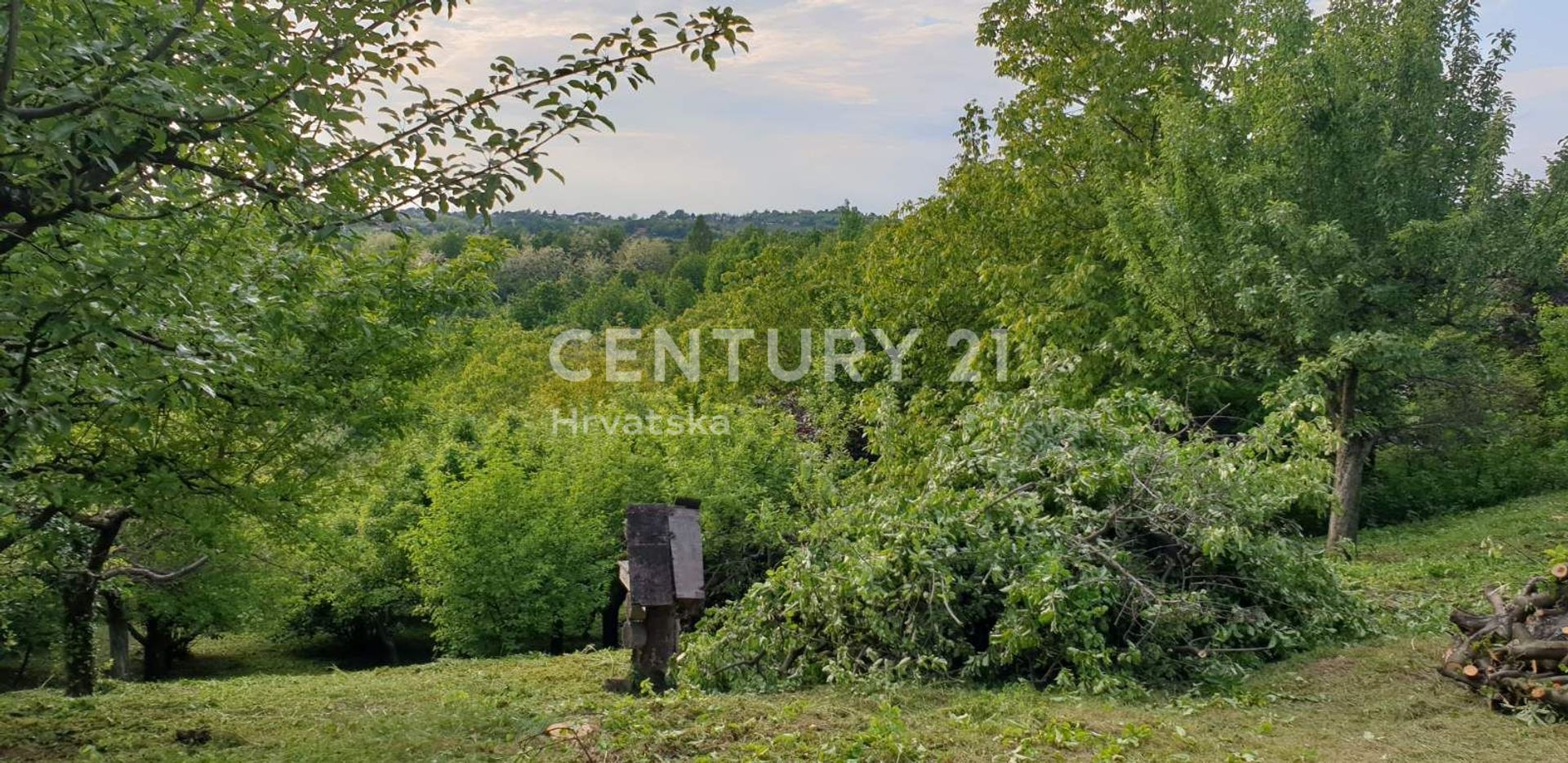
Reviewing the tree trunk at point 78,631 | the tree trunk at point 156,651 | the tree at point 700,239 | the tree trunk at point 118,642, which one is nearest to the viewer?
the tree trunk at point 78,631

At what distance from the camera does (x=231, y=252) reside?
5941mm

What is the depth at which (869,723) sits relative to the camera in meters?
5.49

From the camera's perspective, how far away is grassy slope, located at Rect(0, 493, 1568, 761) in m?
5.05

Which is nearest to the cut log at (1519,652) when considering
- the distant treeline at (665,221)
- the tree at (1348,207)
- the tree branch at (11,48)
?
the tree at (1348,207)

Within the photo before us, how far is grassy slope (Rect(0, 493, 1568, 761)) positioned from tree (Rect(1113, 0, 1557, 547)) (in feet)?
15.8

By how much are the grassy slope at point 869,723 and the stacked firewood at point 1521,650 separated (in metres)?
0.14

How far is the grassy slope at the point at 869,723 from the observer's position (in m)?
5.05

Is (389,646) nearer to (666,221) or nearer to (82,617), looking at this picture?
(82,617)

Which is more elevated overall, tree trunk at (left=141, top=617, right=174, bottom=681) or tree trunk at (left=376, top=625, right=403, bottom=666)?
tree trunk at (left=141, top=617, right=174, bottom=681)

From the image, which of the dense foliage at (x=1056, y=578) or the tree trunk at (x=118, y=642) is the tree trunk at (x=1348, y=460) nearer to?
the dense foliage at (x=1056, y=578)

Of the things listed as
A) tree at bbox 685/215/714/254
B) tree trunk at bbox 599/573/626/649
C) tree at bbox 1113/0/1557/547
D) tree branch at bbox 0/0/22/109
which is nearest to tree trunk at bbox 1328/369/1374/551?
tree at bbox 1113/0/1557/547

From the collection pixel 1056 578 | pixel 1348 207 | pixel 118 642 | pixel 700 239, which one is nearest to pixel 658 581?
pixel 1056 578

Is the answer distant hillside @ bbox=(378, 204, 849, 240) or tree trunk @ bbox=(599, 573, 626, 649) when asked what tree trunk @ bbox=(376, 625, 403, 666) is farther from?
distant hillside @ bbox=(378, 204, 849, 240)

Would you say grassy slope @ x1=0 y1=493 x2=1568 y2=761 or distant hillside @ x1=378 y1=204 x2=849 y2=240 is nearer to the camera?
grassy slope @ x1=0 y1=493 x2=1568 y2=761
